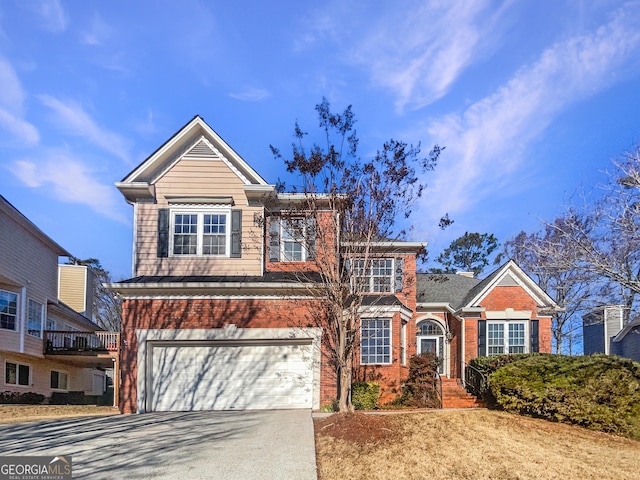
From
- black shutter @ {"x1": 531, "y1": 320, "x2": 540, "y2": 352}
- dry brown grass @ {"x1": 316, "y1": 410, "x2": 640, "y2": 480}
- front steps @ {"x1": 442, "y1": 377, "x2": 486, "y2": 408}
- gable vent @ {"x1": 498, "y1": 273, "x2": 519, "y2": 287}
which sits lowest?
front steps @ {"x1": 442, "y1": 377, "x2": 486, "y2": 408}

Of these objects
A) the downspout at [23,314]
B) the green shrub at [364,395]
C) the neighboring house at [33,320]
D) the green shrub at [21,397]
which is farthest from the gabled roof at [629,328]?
the green shrub at [21,397]

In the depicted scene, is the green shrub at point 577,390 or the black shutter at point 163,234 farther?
the black shutter at point 163,234

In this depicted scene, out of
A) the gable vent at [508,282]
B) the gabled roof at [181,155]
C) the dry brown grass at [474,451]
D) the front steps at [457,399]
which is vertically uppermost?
the gabled roof at [181,155]

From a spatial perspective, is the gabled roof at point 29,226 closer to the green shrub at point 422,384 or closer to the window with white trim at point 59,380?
the window with white trim at point 59,380

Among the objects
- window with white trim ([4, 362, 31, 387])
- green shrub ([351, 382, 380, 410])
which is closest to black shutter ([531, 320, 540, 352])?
green shrub ([351, 382, 380, 410])

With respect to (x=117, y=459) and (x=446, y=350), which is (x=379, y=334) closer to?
(x=446, y=350)

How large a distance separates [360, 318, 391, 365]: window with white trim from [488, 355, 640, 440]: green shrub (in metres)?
4.16

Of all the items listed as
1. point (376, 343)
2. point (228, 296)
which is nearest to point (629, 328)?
point (376, 343)

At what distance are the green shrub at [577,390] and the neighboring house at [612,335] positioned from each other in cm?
700

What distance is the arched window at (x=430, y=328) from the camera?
21.8 metres

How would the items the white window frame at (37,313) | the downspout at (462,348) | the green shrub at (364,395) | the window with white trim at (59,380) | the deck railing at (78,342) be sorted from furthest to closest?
the window with white trim at (59,380)
the deck railing at (78,342)
the white window frame at (37,313)
the downspout at (462,348)
the green shrub at (364,395)

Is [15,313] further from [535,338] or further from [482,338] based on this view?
[535,338]

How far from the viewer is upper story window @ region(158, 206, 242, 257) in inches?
668

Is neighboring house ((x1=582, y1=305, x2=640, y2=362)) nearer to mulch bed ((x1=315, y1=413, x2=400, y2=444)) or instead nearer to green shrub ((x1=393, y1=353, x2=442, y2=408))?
green shrub ((x1=393, y1=353, x2=442, y2=408))
